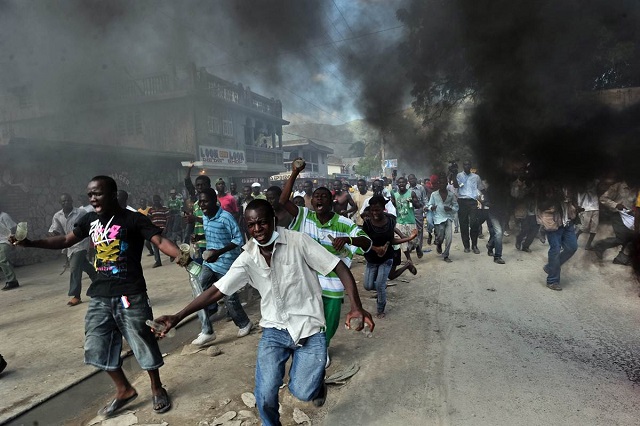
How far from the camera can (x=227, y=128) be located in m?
17.7

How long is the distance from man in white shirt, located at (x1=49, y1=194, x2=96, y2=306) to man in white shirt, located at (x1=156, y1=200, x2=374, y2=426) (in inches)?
152

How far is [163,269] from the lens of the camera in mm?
7434

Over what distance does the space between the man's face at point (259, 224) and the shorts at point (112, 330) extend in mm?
1144

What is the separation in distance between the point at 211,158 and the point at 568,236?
1370 centimetres

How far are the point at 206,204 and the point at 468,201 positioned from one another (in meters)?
4.98

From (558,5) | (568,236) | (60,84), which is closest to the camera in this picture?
(558,5)

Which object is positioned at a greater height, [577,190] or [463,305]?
[577,190]

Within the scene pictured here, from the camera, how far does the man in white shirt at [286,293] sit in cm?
198

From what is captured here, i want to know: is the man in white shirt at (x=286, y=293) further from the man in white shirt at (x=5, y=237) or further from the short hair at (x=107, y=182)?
the man in white shirt at (x=5, y=237)

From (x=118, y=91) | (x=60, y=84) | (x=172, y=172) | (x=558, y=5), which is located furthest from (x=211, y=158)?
(x=558, y=5)

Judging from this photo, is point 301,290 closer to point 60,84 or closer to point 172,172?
point 60,84

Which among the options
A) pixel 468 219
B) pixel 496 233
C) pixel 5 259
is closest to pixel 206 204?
pixel 5 259

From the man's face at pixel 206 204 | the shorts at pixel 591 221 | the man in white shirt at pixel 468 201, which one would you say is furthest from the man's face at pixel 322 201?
the shorts at pixel 591 221

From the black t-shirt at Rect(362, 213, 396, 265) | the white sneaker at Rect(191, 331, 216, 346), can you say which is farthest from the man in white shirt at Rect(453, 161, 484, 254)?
the white sneaker at Rect(191, 331, 216, 346)
